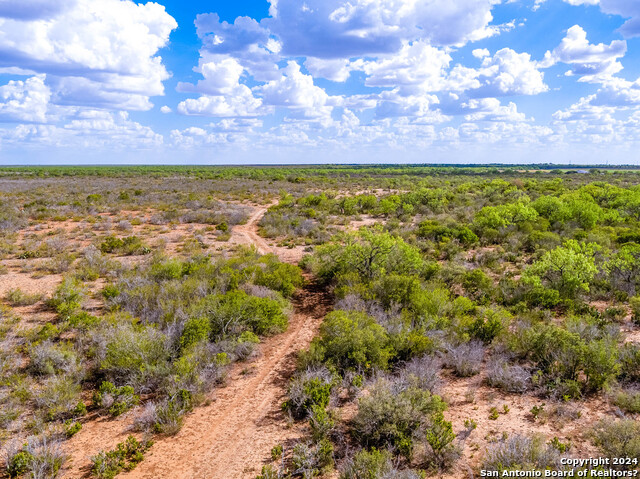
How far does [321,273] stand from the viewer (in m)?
14.6

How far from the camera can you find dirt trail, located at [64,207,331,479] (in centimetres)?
594

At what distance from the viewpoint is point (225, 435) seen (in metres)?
6.67

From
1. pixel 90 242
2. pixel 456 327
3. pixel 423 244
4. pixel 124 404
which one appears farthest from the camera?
pixel 90 242

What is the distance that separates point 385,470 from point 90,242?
20.2 m

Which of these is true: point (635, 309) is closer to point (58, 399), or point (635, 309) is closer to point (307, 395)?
point (307, 395)

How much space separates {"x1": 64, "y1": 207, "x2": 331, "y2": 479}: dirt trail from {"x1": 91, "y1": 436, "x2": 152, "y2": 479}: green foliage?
0.12 m

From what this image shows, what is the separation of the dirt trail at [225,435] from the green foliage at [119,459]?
118 mm

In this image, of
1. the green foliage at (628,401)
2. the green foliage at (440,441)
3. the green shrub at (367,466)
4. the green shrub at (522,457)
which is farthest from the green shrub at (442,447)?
the green foliage at (628,401)

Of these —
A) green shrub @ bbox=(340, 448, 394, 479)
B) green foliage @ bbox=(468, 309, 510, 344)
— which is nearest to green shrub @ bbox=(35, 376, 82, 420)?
green shrub @ bbox=(340, 448, 394, 479)

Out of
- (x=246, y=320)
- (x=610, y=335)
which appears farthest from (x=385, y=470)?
(x=610, y=335)

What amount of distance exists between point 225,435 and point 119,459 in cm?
176

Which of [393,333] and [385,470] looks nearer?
[385,470]

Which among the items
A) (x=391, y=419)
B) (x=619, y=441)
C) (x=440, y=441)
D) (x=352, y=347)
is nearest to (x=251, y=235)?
(x=352, y=347)

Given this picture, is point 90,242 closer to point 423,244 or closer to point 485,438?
point 423,244
